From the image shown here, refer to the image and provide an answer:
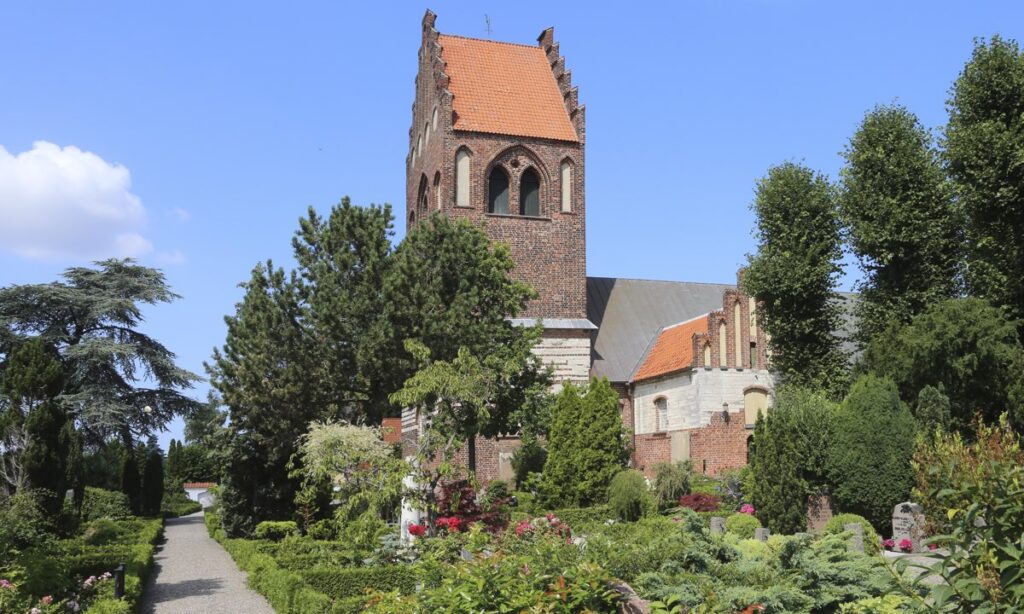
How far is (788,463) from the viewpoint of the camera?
20016mm

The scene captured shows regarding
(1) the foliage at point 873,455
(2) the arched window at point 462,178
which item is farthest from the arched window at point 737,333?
(1) the foliage at point 873,455

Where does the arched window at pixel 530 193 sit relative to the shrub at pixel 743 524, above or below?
above

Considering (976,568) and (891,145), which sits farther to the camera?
(891,145)

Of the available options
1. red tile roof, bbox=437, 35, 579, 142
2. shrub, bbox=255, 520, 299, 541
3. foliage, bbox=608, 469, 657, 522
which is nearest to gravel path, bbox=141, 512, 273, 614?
shrub, bbox=255, 520, 299, 541

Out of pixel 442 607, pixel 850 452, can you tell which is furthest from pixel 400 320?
pixel 442 607

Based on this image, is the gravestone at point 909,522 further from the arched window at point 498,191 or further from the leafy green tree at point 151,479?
the leafy green tree at point 151,479

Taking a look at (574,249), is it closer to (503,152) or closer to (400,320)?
(503,152)

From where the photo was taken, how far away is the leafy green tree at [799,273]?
28.5m

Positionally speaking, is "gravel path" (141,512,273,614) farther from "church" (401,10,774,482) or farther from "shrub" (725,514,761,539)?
"church" (401,10,774,482)

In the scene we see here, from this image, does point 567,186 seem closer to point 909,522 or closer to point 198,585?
point 909,522

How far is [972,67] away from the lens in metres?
24.0

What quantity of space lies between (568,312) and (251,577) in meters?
19.2

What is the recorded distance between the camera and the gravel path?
45.2 ft

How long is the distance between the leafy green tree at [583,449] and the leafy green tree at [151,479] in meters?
18.5
